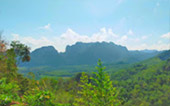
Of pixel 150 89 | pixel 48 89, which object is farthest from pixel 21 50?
pixel 150 89

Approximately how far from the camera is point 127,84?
125 m

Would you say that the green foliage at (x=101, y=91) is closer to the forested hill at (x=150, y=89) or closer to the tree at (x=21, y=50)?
the tree at (x=21, y=50)

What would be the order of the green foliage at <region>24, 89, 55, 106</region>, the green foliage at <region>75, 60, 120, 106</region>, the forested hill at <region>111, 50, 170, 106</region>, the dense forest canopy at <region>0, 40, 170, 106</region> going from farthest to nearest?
the forested hill at <region>111, 50, 170, 106</region>
the green foliage at <region>75, 60, 120, 106</region>
the dense forest canopy at <region>0, 40, 170, 106</region>
the green foliage at <region>24, 89, 55, 106</region>

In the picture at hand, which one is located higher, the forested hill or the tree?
the tree

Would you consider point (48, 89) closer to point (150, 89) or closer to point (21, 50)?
point (21, 50)

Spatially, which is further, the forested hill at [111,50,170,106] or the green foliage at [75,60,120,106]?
the forested hill at [111,50,170,106]

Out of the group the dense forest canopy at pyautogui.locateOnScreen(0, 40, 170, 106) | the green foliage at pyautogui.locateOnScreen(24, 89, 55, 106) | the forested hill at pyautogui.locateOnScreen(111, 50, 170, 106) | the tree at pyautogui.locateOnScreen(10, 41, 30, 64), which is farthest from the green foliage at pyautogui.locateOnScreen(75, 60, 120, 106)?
the forested hill at pyautogui.locateOnScreen(111, 50, 170, 106)

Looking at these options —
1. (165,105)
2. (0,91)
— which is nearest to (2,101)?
(0,91)

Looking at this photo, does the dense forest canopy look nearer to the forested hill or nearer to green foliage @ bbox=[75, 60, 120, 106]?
green foliage @ bbox=[75, 60, 120, 106]

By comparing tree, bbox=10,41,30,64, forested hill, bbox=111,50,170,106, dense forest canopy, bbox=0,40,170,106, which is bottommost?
forested hill, bbox=111,50,170,106


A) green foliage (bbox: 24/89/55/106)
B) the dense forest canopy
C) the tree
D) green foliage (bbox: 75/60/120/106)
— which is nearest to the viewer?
green foliage (bbox: 24/89/55/106)

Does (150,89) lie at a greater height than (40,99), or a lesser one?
lesser

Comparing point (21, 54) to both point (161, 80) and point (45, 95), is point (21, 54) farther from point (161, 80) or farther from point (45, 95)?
point (161, 80)

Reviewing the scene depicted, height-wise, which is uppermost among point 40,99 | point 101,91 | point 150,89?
point 40,99
